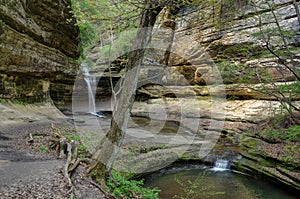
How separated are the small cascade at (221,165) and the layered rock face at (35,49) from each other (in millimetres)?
12166

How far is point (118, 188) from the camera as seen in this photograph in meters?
5.75

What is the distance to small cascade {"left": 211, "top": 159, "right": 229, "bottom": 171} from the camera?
390 inches

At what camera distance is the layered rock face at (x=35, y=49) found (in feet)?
39.1

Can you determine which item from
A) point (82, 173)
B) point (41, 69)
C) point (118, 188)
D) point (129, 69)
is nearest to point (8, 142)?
point (82, 173)

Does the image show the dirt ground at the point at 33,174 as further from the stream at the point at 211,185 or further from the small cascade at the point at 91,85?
the small cascade at the point at 91,85

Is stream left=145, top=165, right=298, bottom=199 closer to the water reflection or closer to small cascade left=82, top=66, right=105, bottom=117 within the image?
the water reflection

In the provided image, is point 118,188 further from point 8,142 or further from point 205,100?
point 205,100

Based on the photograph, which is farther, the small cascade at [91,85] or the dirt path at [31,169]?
the small cascade at [91,85]

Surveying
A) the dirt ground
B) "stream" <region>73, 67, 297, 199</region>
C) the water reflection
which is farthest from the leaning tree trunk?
the water reflection

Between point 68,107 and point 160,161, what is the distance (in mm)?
13336

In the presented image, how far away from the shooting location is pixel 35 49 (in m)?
13.6

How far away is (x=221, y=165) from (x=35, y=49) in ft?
42.6

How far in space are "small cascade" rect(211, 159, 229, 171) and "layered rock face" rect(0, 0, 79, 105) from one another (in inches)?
479

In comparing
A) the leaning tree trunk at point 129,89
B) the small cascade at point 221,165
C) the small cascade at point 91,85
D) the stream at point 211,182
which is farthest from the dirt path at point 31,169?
the small cascade at point 91,85
